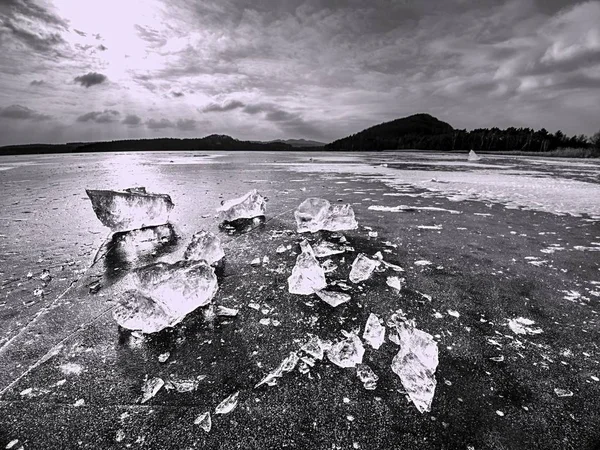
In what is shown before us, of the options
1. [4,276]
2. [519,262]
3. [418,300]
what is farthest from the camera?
[519,262]

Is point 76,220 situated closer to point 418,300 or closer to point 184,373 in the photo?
point 184,373

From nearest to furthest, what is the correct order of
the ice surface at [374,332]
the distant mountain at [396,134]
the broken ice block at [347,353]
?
the broken ice block at [347,353] < the ice surface at [374,332] < the distant mountain at [396,134]

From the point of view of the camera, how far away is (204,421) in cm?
109

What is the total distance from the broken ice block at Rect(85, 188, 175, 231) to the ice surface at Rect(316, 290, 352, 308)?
2.84 metres

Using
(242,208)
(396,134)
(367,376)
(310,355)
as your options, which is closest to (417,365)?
(367,376)

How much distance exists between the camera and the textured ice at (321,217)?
3.57 meters

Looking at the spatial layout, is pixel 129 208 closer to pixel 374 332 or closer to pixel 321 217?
pixel 321 217

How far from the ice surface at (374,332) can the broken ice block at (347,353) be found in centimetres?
9

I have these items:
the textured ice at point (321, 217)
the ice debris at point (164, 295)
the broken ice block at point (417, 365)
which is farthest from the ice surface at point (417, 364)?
the textured ice at point (321, 217)

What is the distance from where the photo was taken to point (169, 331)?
1664 millimetres

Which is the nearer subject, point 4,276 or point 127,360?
point 127,360

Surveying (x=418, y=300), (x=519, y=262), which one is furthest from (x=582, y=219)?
(x=418, y=300)

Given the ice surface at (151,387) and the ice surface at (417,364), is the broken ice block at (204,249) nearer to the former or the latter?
the ice surface at (151,387)

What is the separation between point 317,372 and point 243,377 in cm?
34
